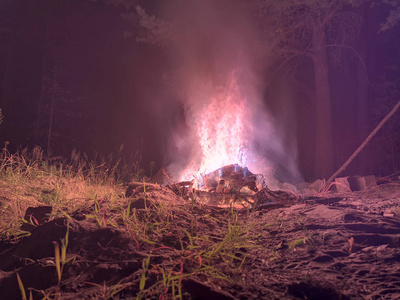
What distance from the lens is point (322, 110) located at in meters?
9.53

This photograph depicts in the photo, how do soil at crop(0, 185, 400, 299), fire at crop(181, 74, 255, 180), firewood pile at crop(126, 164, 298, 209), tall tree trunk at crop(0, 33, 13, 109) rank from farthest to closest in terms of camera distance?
tall tree trunk at crop(0, 33, 13, 109), fire at crop(181, 74, 255, 180), firewood pile at crop(126, 164, 298, 209), soil at crop(0, 185, 400, 299)

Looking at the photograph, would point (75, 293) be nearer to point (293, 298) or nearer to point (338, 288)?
point (293, 298)

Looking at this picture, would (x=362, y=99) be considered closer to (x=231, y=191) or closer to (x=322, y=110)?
(x=322, y=110)

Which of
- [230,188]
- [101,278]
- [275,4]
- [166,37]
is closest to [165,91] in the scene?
[166,37]

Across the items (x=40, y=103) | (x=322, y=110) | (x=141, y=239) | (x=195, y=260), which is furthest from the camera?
(x=40, y=103)

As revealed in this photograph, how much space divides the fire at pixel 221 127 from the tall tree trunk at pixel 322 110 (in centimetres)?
225

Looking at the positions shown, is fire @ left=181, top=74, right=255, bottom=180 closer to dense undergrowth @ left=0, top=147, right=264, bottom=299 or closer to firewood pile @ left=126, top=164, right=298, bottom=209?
firewood pile @ left=126, top=164, right=298, bottom=209

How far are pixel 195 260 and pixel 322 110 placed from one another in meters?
8.32

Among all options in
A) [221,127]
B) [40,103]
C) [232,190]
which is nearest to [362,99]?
[221,127]

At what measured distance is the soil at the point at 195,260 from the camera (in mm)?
2078

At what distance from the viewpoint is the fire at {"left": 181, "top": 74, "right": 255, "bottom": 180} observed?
27.5 ft

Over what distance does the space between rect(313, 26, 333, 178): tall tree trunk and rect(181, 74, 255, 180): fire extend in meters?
2.25

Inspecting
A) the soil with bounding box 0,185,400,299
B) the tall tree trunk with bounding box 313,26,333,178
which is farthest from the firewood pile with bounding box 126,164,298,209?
the tall tree trunk with bounding box 313,26,333,178

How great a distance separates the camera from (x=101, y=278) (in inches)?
88.0
